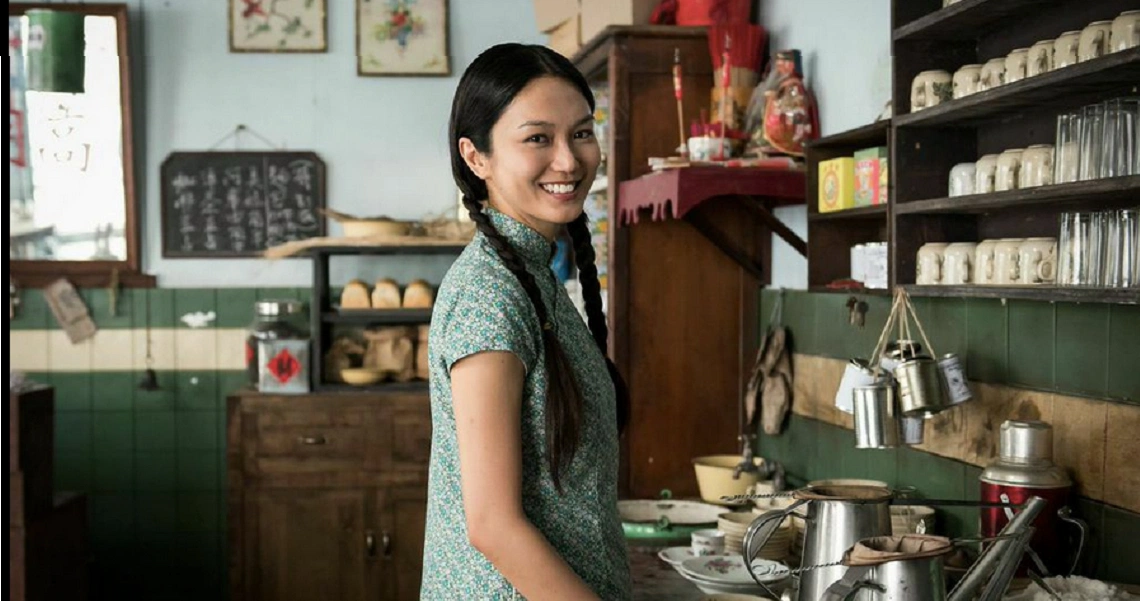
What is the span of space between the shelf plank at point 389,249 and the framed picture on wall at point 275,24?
3.24 feet

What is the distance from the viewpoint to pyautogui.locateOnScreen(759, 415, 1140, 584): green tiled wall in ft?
7.55

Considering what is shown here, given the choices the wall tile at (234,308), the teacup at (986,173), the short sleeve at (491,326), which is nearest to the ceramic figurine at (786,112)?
the teacup at (986,173)

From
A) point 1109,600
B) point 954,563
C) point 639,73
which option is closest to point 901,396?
point 954,563

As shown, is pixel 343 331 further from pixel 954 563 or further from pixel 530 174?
pixel 530 174

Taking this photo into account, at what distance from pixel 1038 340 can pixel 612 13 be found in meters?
2.16

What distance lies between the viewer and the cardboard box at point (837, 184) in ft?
10.3

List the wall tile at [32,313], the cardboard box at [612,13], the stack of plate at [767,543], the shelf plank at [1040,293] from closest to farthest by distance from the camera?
the shelf plank at [1040,293], the stack of plate at [767,543], the cardboard box at [612,13], the wall tile at [32,313]

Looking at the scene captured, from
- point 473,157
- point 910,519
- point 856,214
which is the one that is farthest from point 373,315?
point 473,157

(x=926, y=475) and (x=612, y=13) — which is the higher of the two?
(x=612, y=13)

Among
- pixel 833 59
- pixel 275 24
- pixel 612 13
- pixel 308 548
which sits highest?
pixel 275 24

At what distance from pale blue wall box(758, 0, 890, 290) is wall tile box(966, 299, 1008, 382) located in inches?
23.2

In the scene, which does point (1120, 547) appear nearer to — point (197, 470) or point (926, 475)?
point (926, 475)

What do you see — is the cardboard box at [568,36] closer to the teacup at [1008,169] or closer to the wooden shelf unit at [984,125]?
the wooden shelf unit at [984,125]

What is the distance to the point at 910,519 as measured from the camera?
111 inches
